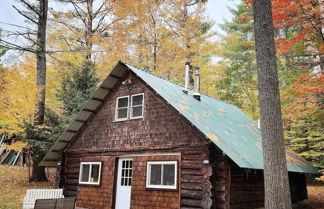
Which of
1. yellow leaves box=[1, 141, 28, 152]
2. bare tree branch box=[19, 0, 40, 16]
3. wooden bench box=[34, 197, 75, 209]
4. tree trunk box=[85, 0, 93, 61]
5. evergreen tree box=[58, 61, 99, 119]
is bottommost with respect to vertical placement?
wooden bench box=[34, 197, 75, 209]

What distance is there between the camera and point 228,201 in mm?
9852

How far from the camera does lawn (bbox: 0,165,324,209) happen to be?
A: 1367 cm

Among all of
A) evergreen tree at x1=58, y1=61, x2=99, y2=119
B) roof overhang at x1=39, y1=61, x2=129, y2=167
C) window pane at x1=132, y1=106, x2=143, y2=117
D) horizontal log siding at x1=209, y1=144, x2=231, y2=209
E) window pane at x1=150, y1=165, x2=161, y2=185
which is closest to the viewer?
horizontal log siding at x1=209, y1=144, x2=231, y2=209

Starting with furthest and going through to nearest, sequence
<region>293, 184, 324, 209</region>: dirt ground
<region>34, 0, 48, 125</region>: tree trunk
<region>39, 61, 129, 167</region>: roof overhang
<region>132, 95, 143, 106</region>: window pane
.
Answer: <region>34, 0, 48, 125</region>: tree trunk, <region>293, 184, 324, 209</region>: dirt ground, <region>39, 61, 129, 167</region>: roof overhang, <region>132, 95, 143, 106</region>: window pane

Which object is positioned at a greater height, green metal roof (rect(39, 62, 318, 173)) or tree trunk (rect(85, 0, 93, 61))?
tree trunk (rect(85, 0, 93, 61))

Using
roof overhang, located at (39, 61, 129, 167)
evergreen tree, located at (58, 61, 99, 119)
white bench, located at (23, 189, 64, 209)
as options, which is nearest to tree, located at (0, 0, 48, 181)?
evergreen tree, located at (58, 61, 99, 119)

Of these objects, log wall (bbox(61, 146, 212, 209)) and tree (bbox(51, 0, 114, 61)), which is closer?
log wall (bbox(61, 146, 212, 209))

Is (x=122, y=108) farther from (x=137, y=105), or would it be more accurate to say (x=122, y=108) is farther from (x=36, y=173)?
(x=36, y=173)

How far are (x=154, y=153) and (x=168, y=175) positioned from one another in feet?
3.46

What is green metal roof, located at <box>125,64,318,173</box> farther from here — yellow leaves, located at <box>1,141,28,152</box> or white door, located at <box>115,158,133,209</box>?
yellow leaves, located at <box>1,141,28,152</box>

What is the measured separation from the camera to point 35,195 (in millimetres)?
12484

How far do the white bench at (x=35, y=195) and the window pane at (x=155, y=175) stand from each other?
4.98 m

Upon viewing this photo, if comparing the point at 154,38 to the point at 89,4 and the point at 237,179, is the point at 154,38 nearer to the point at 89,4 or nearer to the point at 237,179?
the point at 89,4

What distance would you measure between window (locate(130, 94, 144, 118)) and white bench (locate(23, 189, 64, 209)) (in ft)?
16.4
